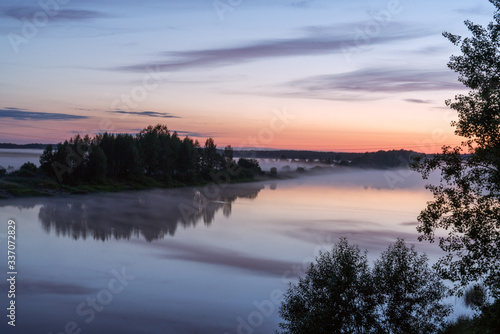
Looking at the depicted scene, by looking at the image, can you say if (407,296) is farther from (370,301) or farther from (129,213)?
(129,213)

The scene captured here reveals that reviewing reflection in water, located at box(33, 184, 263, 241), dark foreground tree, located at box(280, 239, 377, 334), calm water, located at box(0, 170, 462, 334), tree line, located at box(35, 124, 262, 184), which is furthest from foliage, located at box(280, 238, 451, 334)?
tree line, located at box(35, 124, 262, 184)

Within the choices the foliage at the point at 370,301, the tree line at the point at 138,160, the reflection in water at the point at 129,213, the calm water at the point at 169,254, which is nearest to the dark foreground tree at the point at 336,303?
the foliage at the point at 370,301

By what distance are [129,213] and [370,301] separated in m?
57.5

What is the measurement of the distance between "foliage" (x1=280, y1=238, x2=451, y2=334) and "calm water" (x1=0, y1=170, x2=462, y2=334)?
22.7 ft

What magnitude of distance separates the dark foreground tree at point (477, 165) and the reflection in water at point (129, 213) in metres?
46.9

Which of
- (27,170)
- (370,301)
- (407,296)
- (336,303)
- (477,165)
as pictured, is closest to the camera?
(477,165)

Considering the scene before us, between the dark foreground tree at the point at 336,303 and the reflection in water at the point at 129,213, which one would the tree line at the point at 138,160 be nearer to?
the reflection in water at the point at 129,213

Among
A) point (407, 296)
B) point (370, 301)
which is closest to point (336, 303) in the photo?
point (370, 301)

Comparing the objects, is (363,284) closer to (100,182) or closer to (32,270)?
(32,270)

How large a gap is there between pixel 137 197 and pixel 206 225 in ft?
108

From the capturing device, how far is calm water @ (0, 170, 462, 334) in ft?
103

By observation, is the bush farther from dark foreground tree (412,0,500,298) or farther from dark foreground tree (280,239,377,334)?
dark foreground tree (412,0,500,298)

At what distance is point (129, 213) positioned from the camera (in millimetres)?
75750

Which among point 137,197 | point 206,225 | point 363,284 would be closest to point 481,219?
point 363,284
